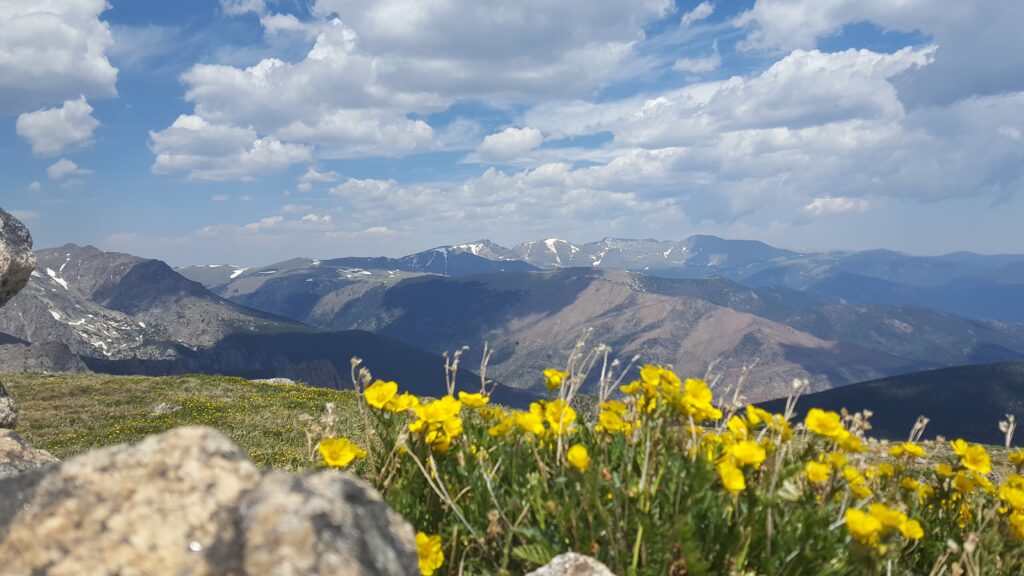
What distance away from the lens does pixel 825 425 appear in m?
3.36

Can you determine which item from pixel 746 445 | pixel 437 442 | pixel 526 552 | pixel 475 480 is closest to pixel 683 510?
pixel 746 445

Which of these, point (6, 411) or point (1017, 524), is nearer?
point (1017, 524)

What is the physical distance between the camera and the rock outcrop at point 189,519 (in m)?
2.03

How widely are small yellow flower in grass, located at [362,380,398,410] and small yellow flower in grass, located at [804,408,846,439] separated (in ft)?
8.28

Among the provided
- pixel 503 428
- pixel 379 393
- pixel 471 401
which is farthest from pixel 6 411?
pixel 503 428

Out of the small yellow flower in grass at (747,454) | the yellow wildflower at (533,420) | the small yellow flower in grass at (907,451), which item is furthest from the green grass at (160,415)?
the small yellow flower in grass at (747,454)

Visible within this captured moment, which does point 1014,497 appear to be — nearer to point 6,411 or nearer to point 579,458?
point 579,458

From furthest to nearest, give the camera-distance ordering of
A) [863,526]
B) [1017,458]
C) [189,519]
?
[1017,458]
[863,526]
[189,519]

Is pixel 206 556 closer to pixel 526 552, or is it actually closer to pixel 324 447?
pixel 324 447

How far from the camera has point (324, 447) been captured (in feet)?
11.9

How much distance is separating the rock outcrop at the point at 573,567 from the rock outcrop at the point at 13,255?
68.6 feet

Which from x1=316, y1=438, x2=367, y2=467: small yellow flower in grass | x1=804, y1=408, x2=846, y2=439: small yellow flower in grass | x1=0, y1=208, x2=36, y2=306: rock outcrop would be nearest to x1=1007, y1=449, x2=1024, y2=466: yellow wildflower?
x1=804, y1=408, x2=846, y2=439: small yellow flower in grass

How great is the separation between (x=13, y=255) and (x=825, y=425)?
2207cm

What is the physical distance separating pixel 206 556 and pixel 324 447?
1.60 m
